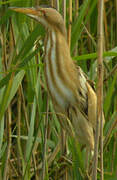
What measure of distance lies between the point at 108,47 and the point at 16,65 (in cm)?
100

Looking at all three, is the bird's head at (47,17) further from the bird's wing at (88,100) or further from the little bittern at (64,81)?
the bird's wing at (88,100)

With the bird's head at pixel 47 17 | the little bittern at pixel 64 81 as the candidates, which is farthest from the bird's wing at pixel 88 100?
the bird's head at pixel 47 17

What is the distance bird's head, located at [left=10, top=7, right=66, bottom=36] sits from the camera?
1.16 meters

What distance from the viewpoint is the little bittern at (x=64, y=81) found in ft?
3.91

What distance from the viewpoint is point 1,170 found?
1.49m

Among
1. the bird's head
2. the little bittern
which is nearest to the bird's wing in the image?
the little bittern

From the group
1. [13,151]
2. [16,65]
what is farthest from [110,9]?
[16,65]

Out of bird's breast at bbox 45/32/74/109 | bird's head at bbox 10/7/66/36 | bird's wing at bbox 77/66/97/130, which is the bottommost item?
bird's wing at bbox 77/66/97/130

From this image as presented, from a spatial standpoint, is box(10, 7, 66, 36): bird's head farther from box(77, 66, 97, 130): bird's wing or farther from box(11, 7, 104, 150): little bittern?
box(77, 66, 97, 130): bird's wing

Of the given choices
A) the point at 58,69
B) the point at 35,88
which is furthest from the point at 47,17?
the point at 35,88

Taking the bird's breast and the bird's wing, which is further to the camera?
the bird's wing

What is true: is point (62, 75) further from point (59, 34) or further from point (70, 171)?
point (70, 171)

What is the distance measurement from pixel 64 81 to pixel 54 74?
0.17 feet

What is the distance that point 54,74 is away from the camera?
124 centimetres
